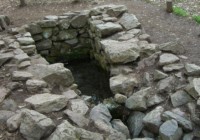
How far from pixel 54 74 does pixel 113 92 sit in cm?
139

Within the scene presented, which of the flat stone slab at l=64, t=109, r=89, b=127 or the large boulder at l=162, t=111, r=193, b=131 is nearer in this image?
the flat stone slab at l=64, t=109, r=89, b=127

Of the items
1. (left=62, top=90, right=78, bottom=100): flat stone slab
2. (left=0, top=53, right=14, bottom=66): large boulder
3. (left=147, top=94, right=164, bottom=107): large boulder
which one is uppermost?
(left=0, top=53, right=14, bottom=66): large boulder

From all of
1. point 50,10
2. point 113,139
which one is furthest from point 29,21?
point 113,139

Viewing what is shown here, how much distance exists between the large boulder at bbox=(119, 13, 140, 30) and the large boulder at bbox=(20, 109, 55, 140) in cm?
441

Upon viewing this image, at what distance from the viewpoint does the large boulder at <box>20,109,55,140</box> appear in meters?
4.90

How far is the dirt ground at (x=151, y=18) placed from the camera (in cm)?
820

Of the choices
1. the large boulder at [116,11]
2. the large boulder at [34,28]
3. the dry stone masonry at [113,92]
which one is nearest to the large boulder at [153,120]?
the dry stone masonry at [113,92]

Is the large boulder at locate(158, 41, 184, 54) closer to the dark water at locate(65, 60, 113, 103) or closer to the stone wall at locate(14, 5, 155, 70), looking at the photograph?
the stone wall at locate(14, 5, 155, 70)

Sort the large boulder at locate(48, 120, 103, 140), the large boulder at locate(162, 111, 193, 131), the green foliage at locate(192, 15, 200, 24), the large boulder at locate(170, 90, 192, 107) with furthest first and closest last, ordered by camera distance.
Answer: the green foliage at locate(192, 15, 200, 24)
the large boulder at locate(170, 90, 192, 107)
the large boulder at locate(162, 111, 193, 131)
the large boulder at locate(48, 120, 103, 140)

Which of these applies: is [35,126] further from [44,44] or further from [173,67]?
[44,44]

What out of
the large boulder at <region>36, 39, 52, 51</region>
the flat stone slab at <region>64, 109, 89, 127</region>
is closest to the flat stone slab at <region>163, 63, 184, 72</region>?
the flat stone slab at <region>64, 109, 89, 127</region>

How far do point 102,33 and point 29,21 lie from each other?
2.35 metres

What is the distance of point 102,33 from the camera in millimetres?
8805

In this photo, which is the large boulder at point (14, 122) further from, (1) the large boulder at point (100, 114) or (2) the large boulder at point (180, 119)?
(2) the large boulder at point (180, 119)
